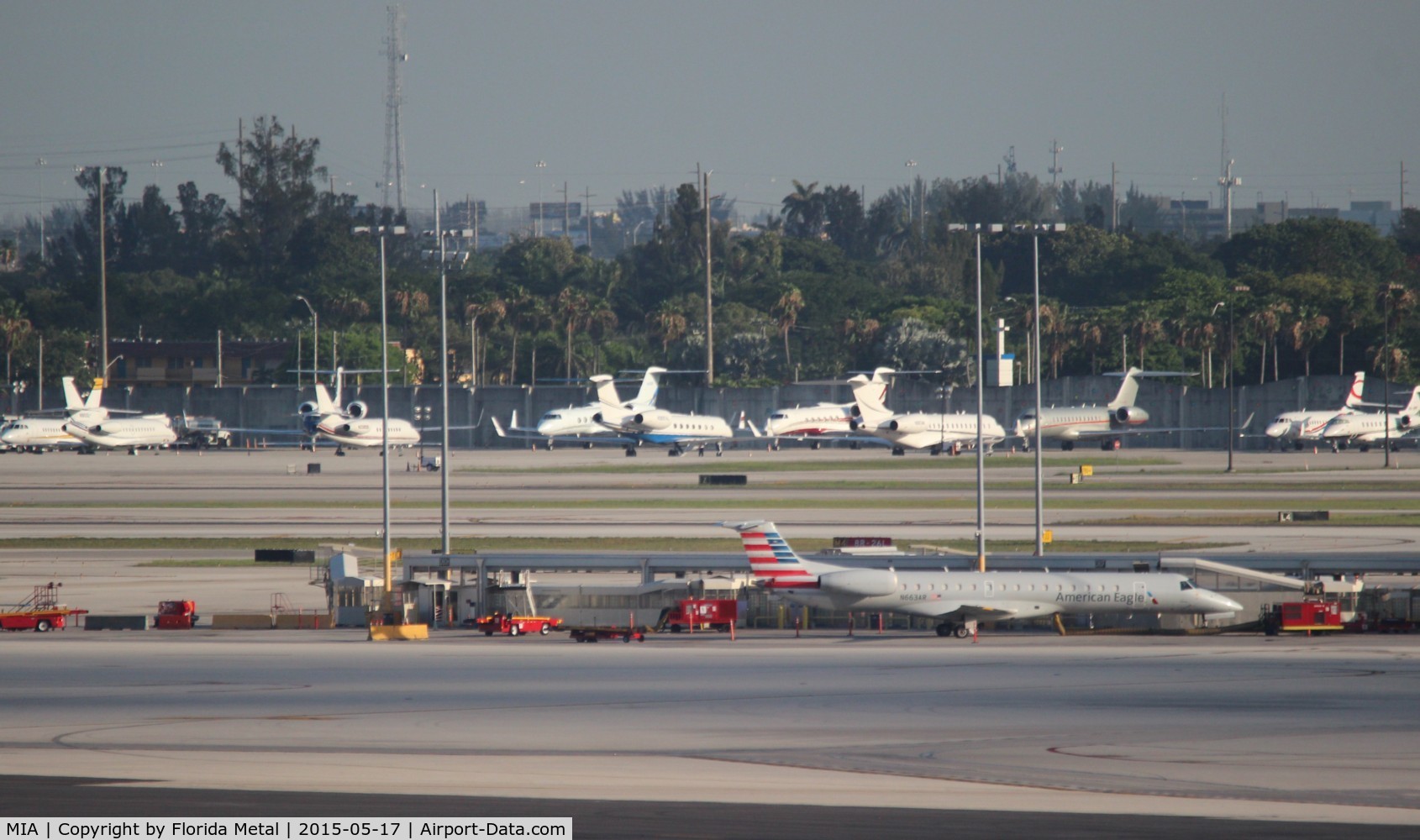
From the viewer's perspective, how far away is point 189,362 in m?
170

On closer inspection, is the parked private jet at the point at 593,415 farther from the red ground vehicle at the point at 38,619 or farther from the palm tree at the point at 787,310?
the red ground vehicle at the point at 38,619

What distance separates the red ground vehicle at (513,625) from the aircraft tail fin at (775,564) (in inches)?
258

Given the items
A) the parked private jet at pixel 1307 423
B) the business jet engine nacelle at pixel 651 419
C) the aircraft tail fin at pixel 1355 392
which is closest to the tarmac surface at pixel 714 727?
the business jet engine nacelle at pixel 651 419

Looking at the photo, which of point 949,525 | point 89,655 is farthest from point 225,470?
point 89,655

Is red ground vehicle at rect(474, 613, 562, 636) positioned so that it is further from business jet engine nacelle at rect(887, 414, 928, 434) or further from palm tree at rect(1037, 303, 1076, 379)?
palm tree at rect(1037, 303, 1076, 379)

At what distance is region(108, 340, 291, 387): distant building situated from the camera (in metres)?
168

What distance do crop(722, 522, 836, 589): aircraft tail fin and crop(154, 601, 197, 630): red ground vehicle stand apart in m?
16.0

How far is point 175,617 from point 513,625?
986 cm

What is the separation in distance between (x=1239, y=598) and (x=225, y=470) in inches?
2985

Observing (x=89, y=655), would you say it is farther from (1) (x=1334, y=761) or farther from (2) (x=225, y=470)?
(2) (x=225, y=470)

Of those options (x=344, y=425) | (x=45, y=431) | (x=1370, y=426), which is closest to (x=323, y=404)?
(x=344, y=425)

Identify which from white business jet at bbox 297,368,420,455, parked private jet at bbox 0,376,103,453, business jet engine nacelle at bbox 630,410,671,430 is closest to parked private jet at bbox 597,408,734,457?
business jet engine nacelle at bbox 630,410,671,430

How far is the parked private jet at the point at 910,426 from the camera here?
99500 millimetres

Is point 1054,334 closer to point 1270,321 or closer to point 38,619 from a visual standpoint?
point 1270,321
